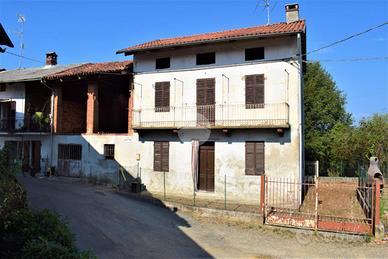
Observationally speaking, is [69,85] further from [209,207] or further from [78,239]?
Result: [78,239]

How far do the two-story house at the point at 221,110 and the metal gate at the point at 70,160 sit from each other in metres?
4.37

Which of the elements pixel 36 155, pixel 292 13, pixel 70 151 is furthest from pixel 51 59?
pixel 292 13

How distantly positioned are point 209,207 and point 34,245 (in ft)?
33.2

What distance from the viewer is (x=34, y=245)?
5742 millimetres

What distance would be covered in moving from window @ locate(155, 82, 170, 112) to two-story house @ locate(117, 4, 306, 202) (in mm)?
54

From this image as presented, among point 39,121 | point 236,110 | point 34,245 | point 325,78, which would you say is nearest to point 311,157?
point 325,78

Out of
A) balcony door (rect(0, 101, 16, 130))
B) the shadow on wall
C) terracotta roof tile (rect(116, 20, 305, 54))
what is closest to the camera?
the shadow on wall

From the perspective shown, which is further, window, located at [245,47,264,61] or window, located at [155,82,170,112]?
window, located at [155,82,170,112]

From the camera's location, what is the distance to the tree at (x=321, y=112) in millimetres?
33656

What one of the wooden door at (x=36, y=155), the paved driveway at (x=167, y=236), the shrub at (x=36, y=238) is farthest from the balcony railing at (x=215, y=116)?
the shrub at (x=36, y=238)

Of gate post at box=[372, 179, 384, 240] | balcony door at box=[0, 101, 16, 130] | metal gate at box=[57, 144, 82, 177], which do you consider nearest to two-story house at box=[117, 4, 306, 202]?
metal gate at box=[57, 144, 82, 177]

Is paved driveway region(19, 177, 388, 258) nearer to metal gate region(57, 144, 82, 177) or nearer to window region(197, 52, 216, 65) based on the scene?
metal gate region(57, 144, 82, 177)

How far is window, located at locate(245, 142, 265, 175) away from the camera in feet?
54.3

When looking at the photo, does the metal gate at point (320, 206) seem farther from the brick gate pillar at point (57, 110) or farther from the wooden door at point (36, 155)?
the wooden door at point (36, 155)
